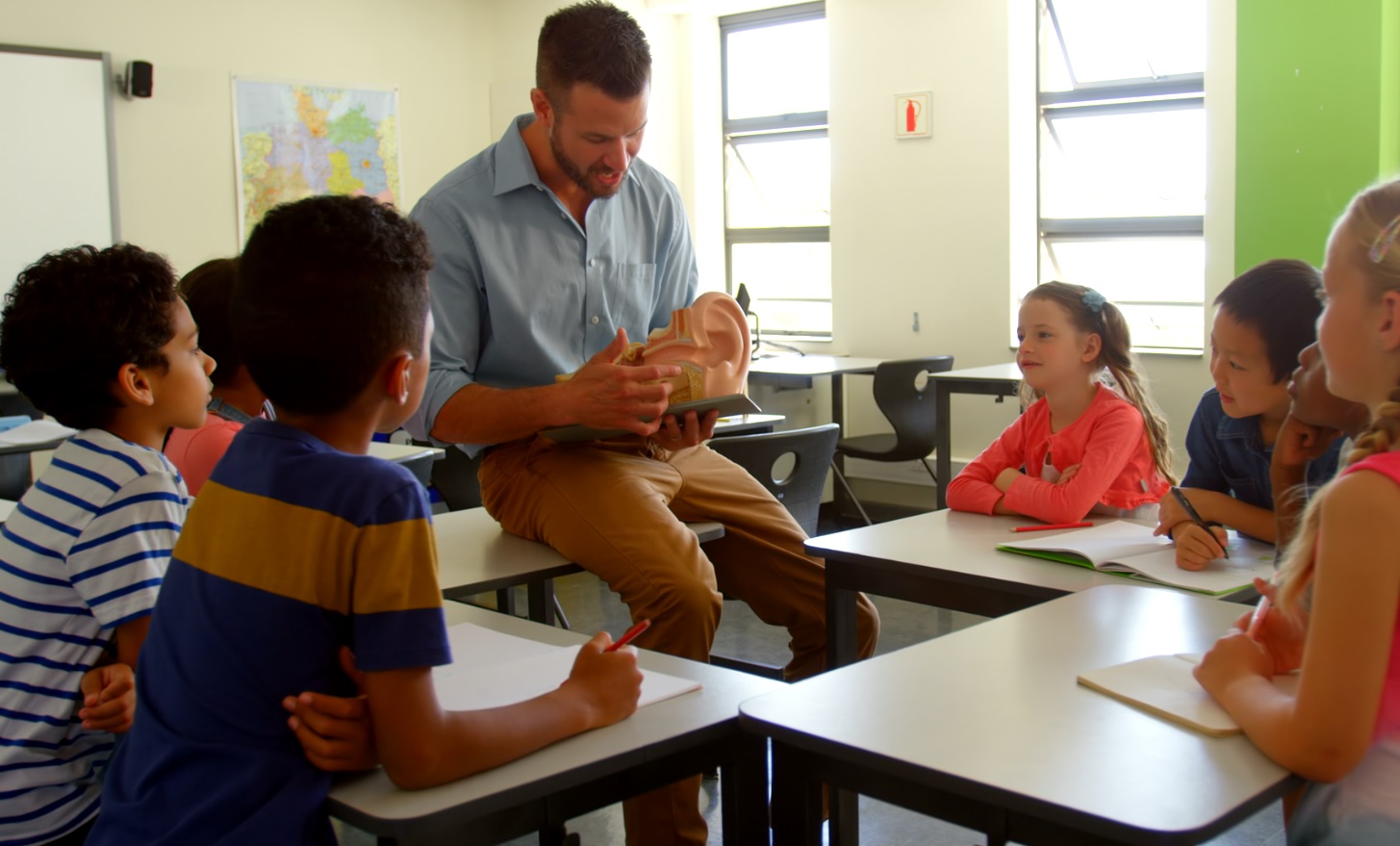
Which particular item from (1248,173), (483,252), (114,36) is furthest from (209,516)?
(114,36)

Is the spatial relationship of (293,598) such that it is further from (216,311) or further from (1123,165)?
(1123,165)

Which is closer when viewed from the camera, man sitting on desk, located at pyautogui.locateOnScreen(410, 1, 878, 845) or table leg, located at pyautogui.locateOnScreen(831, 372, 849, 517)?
man sitting on desk, located at pyautogui.locateOnScreen(410, 1, 878, 845)

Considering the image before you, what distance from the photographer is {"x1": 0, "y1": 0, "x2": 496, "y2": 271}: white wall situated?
224 inches

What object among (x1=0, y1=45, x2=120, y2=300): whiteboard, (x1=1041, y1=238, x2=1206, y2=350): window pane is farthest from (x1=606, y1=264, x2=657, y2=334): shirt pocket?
→ (x1=0, y1=45, x2=120, y2=300): whiteboard

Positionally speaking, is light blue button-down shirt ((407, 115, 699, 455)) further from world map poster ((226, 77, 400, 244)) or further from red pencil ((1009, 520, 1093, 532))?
world map poster ((226, 77, 400, 244))

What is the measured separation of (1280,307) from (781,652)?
2301 millimetres

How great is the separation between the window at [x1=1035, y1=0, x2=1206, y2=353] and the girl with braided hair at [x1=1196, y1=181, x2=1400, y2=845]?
14.5 ft

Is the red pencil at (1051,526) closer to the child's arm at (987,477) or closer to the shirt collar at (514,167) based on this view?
the child's arm at (987,477)

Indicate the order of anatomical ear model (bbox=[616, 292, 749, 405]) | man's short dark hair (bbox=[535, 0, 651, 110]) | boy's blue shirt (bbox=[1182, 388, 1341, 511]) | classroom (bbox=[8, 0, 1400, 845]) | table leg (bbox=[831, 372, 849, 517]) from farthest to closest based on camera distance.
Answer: table leg (bbox=[831, 372, 849, 517]), classroom (bbox=[8, 0, 1400, 845]), man's short dark hair (bbox=[535, 0, 651, 110]), boy's blue shirt (bbox=[1182, 388, 1341, 511]), anatomical ear model (bbox=[616, 292, 749, 405])

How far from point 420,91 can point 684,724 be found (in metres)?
6.26

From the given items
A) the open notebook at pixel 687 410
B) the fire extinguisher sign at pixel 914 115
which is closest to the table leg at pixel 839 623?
the open notebook at pixel 687 410

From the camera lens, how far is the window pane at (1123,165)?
5.56m

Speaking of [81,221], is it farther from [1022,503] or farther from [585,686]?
[585,686]

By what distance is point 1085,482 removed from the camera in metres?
2.35
